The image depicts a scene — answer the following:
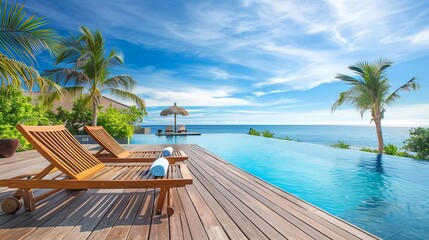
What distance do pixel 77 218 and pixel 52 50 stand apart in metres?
5.14

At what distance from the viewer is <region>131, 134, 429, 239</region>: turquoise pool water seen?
3.08 metres

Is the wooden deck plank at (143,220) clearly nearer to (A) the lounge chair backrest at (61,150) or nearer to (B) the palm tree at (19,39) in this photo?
(A) the lounge chair backrest at (61,150)

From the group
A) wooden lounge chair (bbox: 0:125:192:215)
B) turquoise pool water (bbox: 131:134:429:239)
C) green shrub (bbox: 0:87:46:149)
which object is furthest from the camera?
green shrub (bbox: 0:87:46:149)

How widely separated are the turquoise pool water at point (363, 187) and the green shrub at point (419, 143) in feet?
6.21

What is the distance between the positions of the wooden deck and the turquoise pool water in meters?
1.26

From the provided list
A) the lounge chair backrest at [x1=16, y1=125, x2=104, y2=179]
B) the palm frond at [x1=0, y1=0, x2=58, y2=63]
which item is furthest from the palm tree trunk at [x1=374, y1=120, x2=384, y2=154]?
the palm frond at [x1=0, y1=0, x2=58, y2=63]

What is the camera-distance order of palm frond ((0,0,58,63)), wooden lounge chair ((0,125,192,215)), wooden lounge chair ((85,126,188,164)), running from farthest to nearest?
palm frond ((0,0,58,63)) → wooden lounge chair ((85,126,188,164)) → wooden lounge chair ((0,125,192,215))

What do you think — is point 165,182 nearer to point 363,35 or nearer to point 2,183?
point 2,183

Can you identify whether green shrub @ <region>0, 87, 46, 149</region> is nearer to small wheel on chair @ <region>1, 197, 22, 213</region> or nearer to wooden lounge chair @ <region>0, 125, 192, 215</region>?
wooden lounge chair @ <region>0, 125, 192, 215</region>

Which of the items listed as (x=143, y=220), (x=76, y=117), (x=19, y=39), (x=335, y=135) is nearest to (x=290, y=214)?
(x=143, y=220)

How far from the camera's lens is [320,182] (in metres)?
5.11

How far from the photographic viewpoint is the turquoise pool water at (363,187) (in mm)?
3078

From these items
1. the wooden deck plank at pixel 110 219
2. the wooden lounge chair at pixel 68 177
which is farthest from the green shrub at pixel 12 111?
the wooden deck plank at pixel 110 219

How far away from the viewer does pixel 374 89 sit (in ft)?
32.5
